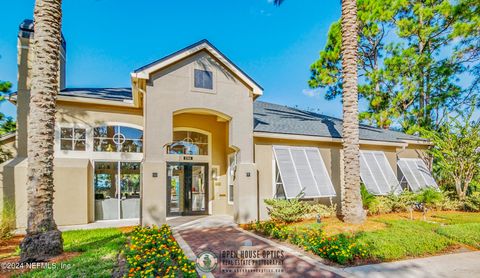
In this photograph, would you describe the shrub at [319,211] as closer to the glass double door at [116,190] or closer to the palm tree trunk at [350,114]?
the palm tree trunk at [350,114]

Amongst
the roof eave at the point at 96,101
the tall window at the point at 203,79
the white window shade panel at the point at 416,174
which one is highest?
the tall window at the point at 203,79

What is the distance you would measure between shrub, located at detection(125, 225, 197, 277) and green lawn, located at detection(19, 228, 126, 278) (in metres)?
0.50

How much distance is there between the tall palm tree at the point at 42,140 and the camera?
734cm

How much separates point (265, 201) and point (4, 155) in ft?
41.5

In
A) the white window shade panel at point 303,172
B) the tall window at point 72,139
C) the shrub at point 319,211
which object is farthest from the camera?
the shrub at point 319,211

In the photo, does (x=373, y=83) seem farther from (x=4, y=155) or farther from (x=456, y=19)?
(x=4, y=155)

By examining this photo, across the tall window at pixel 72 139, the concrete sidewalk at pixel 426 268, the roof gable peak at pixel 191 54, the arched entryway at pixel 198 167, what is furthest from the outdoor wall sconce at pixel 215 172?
the concrete sidewalk at pixel 426 268

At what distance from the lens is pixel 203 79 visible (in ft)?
41.9

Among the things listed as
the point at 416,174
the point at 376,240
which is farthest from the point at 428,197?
the point at 376,240

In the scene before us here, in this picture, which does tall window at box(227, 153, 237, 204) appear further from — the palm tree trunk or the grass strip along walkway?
A: the palm tree trunk

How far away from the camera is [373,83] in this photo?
26406 millimetres

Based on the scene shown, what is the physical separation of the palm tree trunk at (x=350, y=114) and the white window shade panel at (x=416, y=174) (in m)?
8.03

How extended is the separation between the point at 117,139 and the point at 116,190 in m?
2.55

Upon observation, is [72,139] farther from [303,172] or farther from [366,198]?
[366,198]
